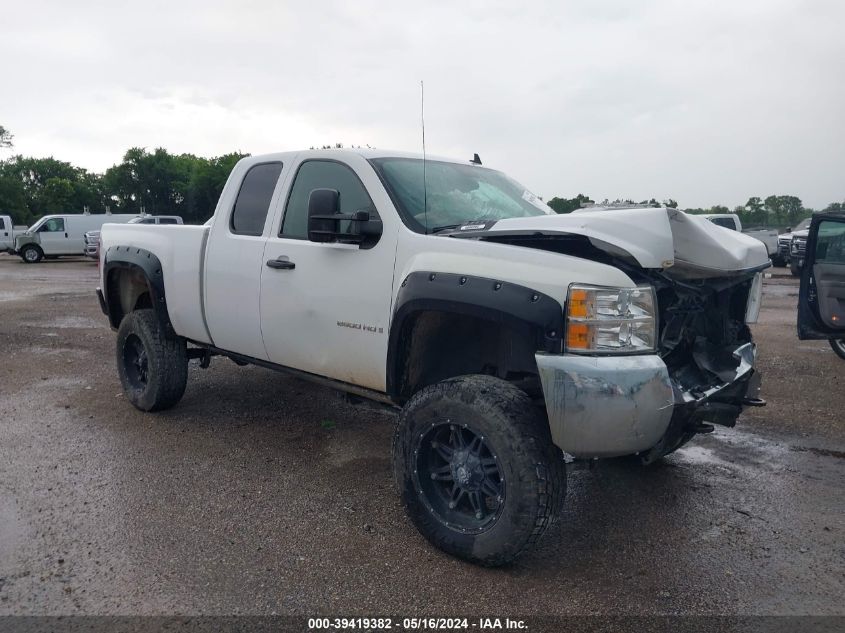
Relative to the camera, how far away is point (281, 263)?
163 inches

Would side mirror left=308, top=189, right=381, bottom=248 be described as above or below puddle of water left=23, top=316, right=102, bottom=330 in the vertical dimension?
above

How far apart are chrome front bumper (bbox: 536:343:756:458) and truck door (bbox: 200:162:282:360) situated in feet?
7.24

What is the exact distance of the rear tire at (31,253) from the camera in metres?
26.0

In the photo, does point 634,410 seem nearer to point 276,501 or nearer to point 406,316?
point 406,316

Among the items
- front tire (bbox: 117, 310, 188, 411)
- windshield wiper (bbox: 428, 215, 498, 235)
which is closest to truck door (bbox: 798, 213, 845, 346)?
windshield wiper (bbox: 428, 215, 498, 235)

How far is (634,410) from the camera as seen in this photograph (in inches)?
110

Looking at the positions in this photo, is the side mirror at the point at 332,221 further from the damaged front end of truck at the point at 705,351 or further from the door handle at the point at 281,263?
the damaged front end of truck at the point at 705,351

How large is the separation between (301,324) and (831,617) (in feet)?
9.63

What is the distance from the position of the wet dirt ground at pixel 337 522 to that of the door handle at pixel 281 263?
1006 millimetres

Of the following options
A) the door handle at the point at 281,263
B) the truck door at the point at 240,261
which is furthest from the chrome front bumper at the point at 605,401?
the truck door at the point at 240,261

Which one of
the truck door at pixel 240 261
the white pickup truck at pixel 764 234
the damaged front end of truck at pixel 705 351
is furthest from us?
the white pickup truck at pixel 764 234

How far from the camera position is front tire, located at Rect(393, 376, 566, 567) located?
293 cm

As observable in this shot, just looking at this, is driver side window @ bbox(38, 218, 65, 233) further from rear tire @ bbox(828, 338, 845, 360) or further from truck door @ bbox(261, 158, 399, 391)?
rear tire @ bbox(828, 338, 845, 360)

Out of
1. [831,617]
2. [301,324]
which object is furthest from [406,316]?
[831,617]
